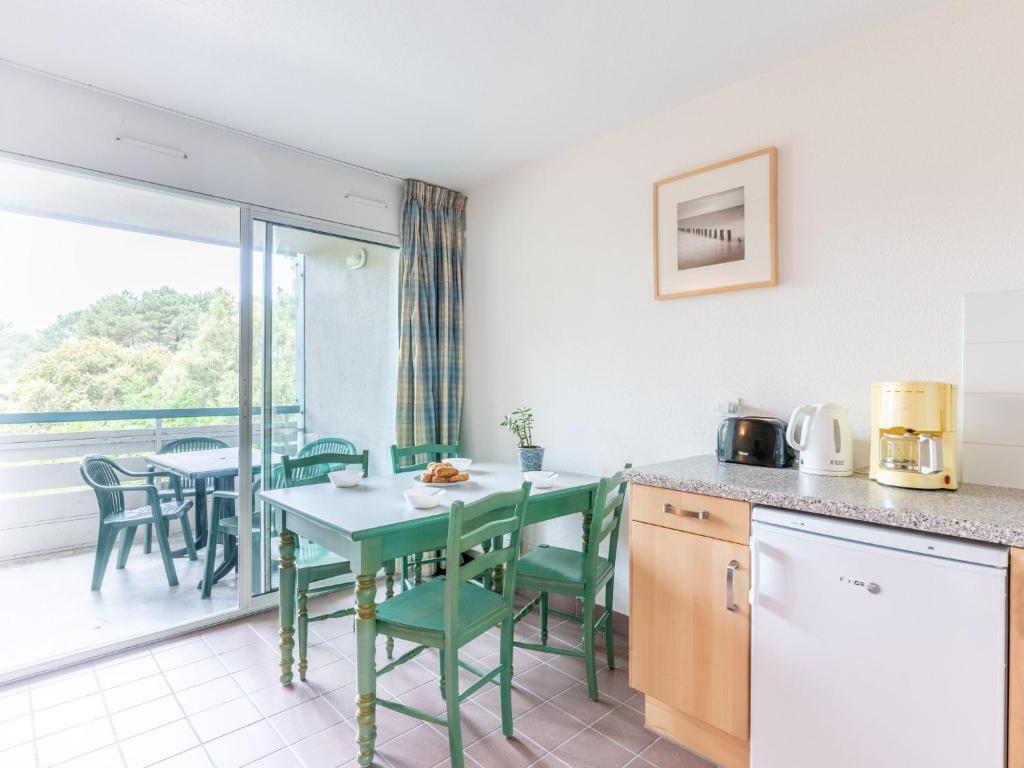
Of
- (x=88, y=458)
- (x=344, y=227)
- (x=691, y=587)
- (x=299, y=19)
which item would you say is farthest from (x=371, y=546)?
(x=88, y=458)

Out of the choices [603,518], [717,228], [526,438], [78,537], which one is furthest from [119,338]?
[717,228]

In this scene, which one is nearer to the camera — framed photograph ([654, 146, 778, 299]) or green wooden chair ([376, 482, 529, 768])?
green wooden chair ([376, 482, 529, 768])

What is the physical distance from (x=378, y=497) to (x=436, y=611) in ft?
1.80

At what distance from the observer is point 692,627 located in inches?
67.3

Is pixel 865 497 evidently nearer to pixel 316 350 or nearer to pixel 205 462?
pixel 316 350

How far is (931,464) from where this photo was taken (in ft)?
4.86

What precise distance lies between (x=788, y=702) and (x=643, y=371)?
145cm

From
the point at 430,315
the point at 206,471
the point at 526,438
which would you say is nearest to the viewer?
the point at 526,438

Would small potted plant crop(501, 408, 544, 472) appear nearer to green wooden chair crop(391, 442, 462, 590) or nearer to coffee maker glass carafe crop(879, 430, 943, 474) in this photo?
green wooden chair crop(391, 442, 462, 590)

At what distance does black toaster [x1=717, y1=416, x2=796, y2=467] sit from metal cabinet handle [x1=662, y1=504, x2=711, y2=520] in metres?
0.41

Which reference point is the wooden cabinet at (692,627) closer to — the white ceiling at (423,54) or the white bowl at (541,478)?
the white bowl at (541,478)

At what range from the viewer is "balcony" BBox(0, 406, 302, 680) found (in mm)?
2732

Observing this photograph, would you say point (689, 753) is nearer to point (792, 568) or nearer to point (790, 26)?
point (792, 568)

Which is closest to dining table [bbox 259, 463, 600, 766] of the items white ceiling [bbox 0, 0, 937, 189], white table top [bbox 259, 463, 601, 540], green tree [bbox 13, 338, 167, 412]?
white table top [bbox 259, 463, 601, 540]
